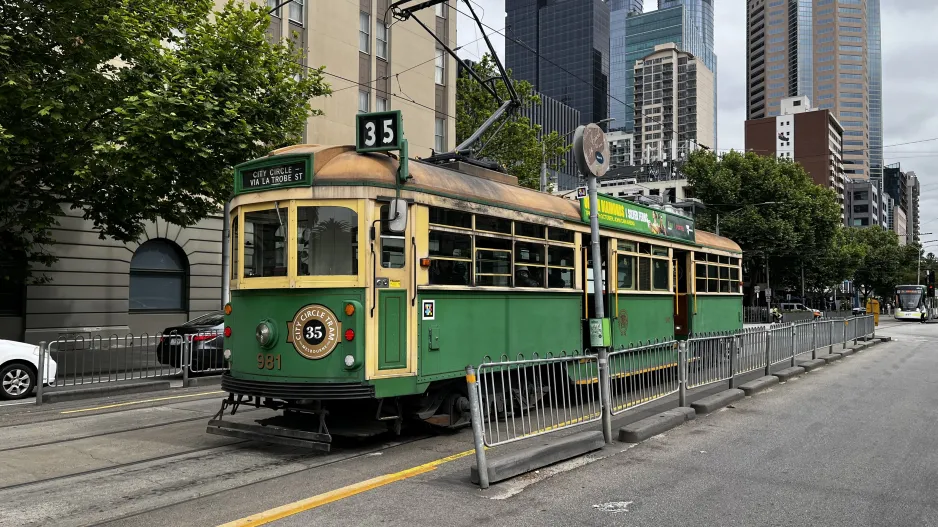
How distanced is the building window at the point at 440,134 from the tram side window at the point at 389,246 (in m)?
26.6

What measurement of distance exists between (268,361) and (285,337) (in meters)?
0.33

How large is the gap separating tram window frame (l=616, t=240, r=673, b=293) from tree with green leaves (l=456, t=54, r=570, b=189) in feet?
60.4

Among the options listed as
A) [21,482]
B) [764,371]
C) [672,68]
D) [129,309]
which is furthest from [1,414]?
[672,68]

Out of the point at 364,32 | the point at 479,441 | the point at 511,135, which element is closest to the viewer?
the point at 479,441

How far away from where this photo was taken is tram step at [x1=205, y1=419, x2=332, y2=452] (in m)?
6.79

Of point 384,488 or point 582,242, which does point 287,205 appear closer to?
point 384,488

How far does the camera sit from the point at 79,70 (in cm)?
1347

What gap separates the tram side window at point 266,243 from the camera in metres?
7.32

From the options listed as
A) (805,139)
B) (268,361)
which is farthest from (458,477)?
(805,139)

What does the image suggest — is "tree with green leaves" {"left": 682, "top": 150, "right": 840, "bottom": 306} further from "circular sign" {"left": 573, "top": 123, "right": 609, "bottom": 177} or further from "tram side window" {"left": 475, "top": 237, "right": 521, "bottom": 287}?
"tram side window" {"left": 475, "top": 237, "right": 521, "bottom": 287}

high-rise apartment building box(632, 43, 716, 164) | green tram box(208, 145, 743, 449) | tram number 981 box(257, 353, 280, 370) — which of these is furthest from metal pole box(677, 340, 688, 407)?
high-rise apartment building box(632, 43, 716, 164)

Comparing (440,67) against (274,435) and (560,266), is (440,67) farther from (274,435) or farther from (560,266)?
(274,435)

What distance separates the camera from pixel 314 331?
708 cm

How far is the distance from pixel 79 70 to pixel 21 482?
975 cm
